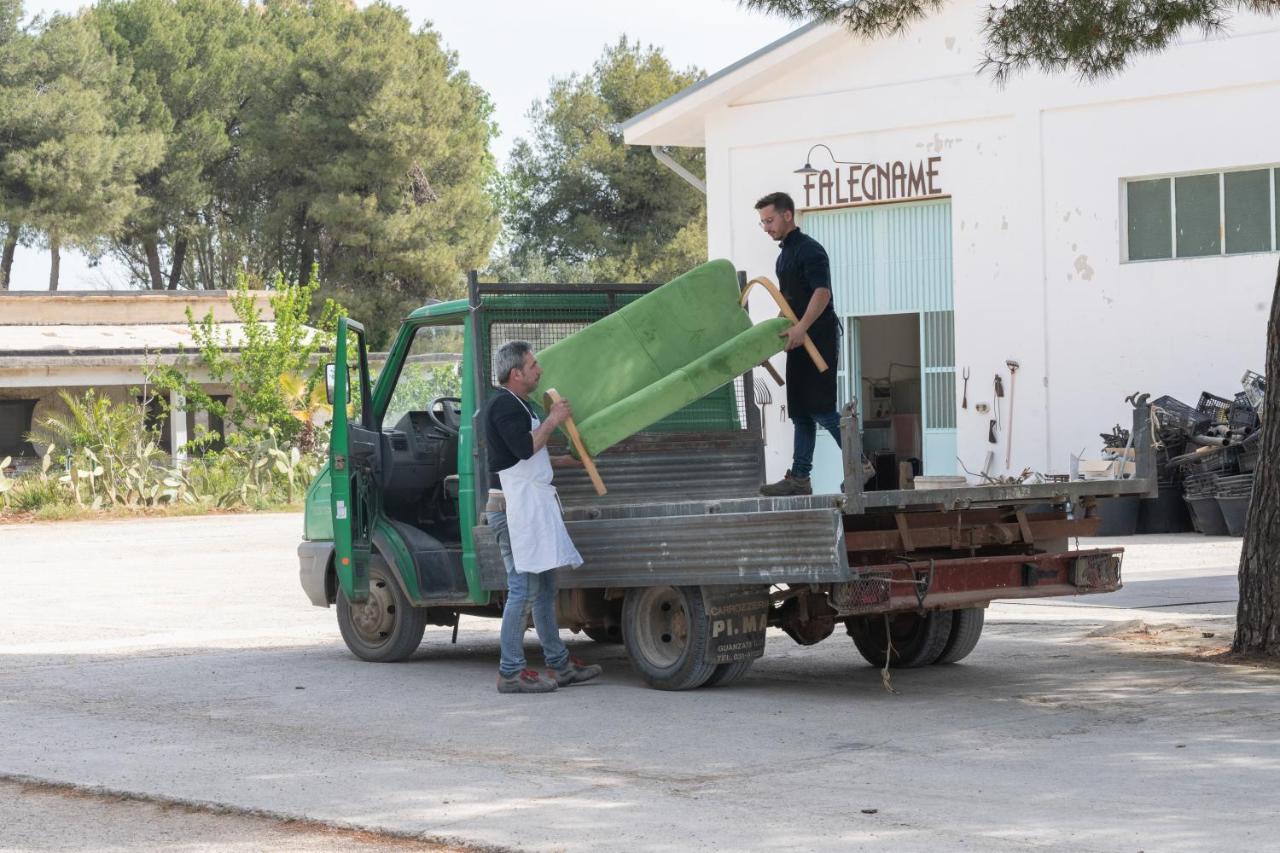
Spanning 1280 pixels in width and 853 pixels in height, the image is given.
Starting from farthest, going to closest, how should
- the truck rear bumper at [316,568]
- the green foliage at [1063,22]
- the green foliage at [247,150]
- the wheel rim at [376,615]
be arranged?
the green foliage at [247,150], the truck rear bumper at [316,568], the wheel rim at [376,615], the green foliage at [1063,22]

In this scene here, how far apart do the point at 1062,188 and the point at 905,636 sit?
516 inches

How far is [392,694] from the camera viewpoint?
406 inches

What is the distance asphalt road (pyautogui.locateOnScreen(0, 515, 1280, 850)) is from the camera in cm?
662

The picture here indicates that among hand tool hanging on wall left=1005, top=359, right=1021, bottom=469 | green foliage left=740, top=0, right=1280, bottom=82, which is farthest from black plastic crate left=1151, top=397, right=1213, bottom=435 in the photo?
green foliage left=740, top=0, right=1280, bottom=82

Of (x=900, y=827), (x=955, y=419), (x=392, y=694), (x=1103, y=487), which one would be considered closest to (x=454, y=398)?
(x=392, y=694)

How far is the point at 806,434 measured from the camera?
10.5 meters

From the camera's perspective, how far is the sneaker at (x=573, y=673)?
10422mm

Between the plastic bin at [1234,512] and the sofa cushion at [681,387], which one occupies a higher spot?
the sofa cushion at [681,387]

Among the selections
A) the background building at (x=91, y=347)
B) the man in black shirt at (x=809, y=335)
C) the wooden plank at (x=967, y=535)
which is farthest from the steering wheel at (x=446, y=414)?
the background building at (x=91, y=347)

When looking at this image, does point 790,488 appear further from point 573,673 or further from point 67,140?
point 67,140

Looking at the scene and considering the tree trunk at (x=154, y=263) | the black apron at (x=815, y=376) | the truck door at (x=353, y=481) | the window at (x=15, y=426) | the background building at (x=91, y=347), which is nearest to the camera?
the black apron at (x=815, y=376)

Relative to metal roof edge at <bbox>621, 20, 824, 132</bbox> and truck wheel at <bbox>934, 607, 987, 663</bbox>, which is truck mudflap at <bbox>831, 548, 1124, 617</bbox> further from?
metal roof edge at <bbox>621, 20, 824, 132</bbox>

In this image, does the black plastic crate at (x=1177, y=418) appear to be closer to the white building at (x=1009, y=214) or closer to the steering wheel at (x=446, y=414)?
the white building at (x=1009, y=214)

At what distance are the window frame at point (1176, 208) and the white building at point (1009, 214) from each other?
2 cm
